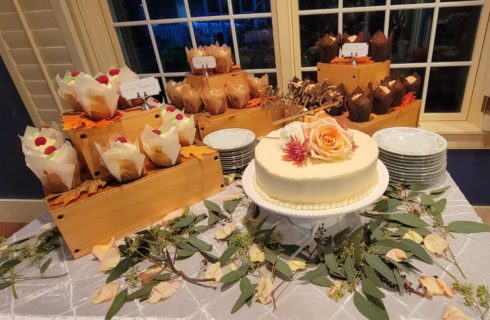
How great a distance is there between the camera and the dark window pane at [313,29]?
171 centimetres

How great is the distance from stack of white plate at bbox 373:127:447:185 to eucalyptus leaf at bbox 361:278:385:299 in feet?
1.59

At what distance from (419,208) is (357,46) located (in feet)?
2.42

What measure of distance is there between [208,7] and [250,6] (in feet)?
0.87

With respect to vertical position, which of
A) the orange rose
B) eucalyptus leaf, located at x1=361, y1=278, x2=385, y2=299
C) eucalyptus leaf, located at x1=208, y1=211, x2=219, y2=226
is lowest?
eucalyptus leaf, located at x1=361, y1=278, x2=385, y2=299

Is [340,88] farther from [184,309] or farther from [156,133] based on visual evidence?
[184,309]

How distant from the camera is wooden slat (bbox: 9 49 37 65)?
5.82ft

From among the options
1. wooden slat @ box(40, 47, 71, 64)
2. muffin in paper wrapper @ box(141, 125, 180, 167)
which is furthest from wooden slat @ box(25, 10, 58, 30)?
muffin in paper wrapper @ box(141, 125, 180, 167)

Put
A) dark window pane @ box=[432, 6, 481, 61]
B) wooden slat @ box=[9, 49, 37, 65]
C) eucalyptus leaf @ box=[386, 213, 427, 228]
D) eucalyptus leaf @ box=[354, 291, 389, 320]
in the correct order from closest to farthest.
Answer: eucalyptus leaf @ box=[354, 291, 389, 320] < eucalyptus leaf @ box=[386, 213, 427, 228] < dark window pane @ box=[432, 6, 481, 61] < wooden slat @ box=[9, 49, 37, 65]

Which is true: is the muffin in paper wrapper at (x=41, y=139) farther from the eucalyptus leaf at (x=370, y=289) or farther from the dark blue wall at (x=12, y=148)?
the dark blue wall at (x=12, y=148)

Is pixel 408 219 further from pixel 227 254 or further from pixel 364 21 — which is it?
pixel 364 21

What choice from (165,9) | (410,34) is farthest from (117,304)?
(410,34)

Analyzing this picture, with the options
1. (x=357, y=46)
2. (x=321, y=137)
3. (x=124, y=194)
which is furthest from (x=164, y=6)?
(x=321, y=137)

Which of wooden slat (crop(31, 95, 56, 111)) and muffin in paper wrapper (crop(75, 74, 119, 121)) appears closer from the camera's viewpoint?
muffin in paper wrapper (crop(75, 74, 119, 121))

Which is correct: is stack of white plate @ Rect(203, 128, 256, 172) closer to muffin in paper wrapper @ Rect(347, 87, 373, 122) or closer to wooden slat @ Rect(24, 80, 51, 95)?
muffin in paper wrapper @ Rect(347, 87, 373, 122)
